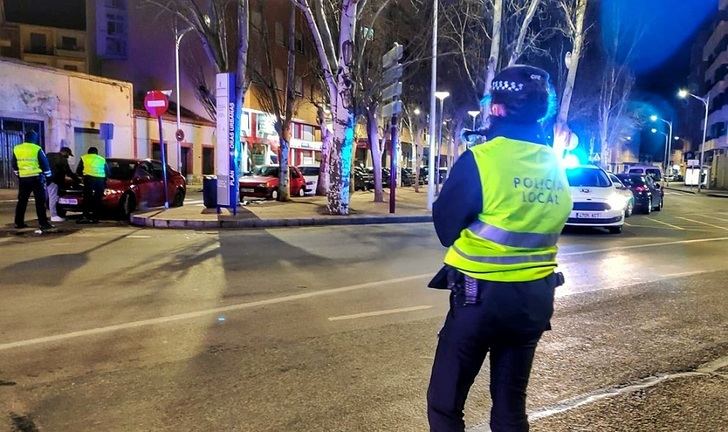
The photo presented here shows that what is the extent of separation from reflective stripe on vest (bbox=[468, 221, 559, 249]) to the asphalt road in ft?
5.57

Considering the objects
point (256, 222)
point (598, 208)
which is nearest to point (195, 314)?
point (256, 222)

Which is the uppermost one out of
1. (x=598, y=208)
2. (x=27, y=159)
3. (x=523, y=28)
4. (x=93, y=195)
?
(x=523, y=28)

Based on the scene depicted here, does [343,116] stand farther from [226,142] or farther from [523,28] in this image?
[523,28]

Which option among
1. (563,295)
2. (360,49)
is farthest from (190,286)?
(360,49)

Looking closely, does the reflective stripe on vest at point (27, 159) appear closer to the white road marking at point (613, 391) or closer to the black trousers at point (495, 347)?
the white road marking at point (613, 391)

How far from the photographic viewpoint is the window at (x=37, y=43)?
151 feet

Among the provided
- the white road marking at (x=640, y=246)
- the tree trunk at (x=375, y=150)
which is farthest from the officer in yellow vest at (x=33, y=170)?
the tree trunk at (x=375, y=150)

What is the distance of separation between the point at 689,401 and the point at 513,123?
276 centimetres

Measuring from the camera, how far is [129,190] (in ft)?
50.2

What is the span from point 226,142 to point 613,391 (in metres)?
13.4

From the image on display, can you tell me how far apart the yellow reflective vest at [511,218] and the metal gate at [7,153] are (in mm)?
28034

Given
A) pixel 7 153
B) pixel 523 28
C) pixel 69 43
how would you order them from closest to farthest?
pixel 523 28, pixel 7 153, pixel 69 43

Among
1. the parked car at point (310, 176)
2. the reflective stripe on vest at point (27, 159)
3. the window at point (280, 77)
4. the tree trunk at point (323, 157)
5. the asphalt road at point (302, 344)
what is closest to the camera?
the asphalt road at point (302, 344)

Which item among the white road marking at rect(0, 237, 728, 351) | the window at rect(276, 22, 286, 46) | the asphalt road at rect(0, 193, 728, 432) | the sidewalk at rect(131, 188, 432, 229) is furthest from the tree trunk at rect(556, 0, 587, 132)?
the window at rect(276, 22, 286, 46)
